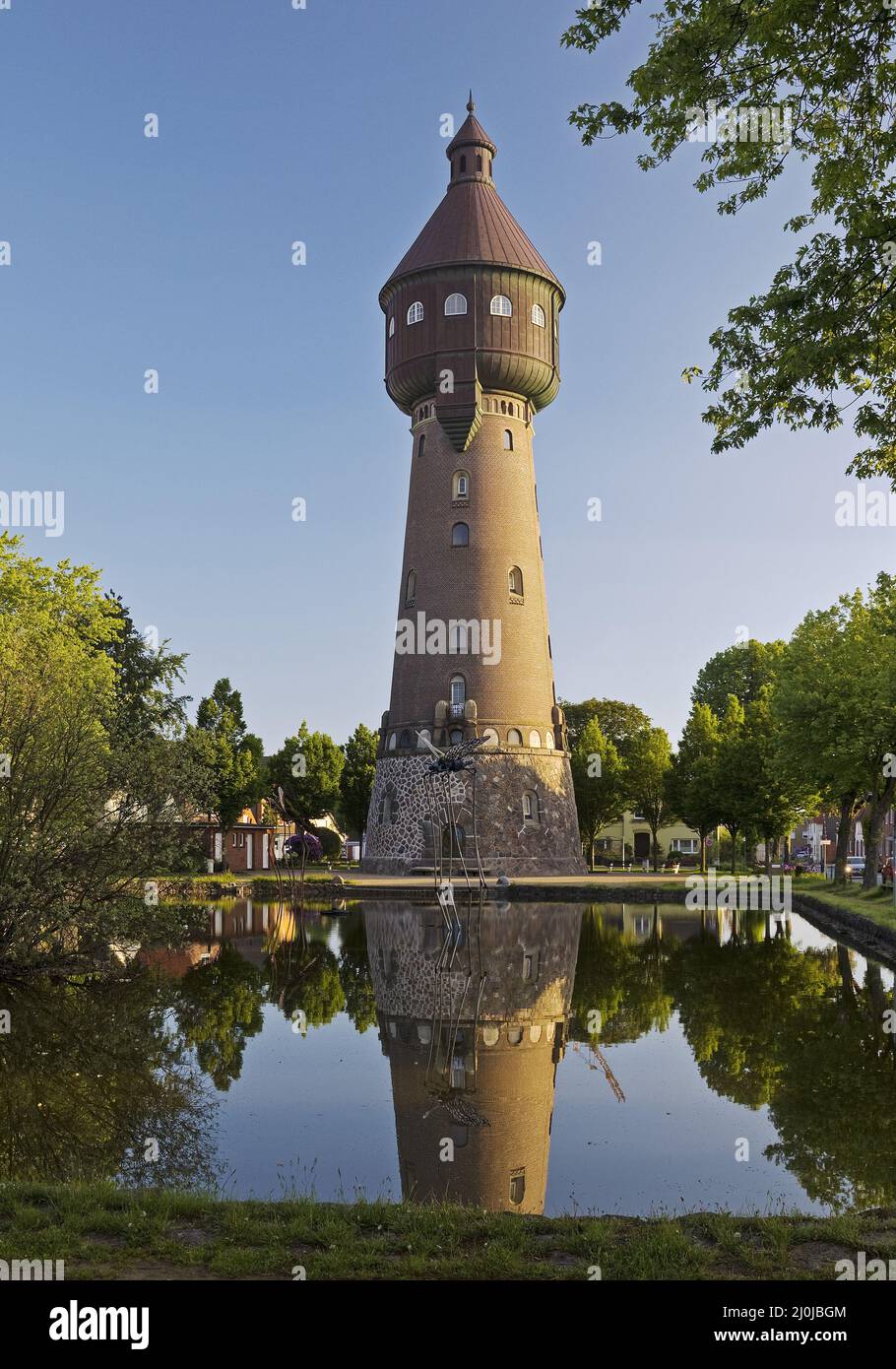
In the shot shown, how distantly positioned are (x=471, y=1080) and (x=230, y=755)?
4730 centimetres

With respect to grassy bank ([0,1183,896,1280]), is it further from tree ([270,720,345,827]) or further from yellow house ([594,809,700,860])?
yellow house ([594,809,700,860])

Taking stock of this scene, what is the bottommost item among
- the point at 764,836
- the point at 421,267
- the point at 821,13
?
the point at 764,836

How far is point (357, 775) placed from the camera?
230 ft

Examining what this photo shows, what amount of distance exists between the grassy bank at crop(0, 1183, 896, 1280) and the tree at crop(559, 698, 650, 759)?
66.9 m

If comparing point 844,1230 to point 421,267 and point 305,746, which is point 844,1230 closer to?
point 421,267

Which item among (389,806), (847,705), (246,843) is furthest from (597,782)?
(847,705)

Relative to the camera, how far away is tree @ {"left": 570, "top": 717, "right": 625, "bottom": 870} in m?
63.8

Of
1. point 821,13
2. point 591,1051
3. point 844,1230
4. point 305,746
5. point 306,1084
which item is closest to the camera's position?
point 844,1230

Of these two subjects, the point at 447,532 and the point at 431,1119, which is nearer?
the point at 431,1119

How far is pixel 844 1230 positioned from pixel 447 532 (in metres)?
40.3

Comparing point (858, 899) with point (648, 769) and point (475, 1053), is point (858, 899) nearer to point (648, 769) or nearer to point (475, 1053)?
point (475, 1053)
